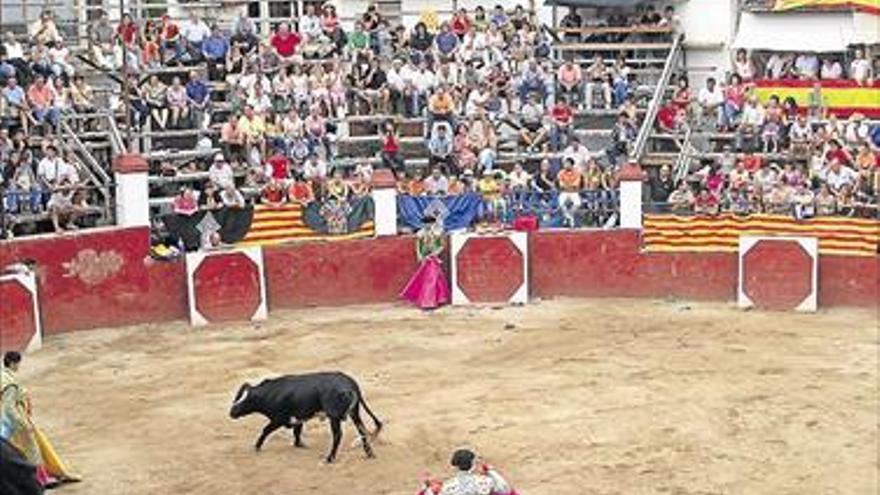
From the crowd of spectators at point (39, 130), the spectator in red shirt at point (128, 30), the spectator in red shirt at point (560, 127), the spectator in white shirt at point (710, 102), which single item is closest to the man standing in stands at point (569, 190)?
the spectator in red shirt at point (560, 127)

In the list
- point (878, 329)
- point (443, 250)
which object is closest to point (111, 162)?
point (443, 250)

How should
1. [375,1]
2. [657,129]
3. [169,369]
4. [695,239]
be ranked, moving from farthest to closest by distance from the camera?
[375,1] → [657,129] → [695,239] → [169,369]

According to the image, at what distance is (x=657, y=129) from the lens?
2495cm

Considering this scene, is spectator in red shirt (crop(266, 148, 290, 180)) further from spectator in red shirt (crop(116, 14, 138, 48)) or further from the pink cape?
spectator in red shirt (crop(116, 14, 138, 48))

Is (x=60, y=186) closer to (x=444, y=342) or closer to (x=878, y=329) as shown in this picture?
(x=444, y=342)

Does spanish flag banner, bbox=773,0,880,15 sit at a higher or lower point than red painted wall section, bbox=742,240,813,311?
higher

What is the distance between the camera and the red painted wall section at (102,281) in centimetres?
1997

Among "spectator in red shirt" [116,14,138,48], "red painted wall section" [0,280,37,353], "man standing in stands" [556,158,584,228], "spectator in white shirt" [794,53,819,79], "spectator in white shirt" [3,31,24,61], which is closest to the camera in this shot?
"red painted wall section" [0,280,37,353]

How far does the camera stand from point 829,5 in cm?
2611

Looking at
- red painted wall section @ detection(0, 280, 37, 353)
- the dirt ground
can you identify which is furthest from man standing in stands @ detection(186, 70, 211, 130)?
red painted wall section @ detection(0, 280, 37, 353)

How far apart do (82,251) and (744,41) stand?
1246 centimetres

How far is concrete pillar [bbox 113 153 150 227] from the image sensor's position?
20.6 m

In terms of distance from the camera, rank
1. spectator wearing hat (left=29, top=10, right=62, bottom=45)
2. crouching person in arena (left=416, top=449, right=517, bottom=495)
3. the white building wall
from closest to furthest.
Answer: crouching person in arena (left=416, top=449, right=517, bottom=495) < spectator wearing hat (left=29, top=10, right=62, bottom=45) < the white building wall

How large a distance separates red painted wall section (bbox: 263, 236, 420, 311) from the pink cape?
0.99 feet
